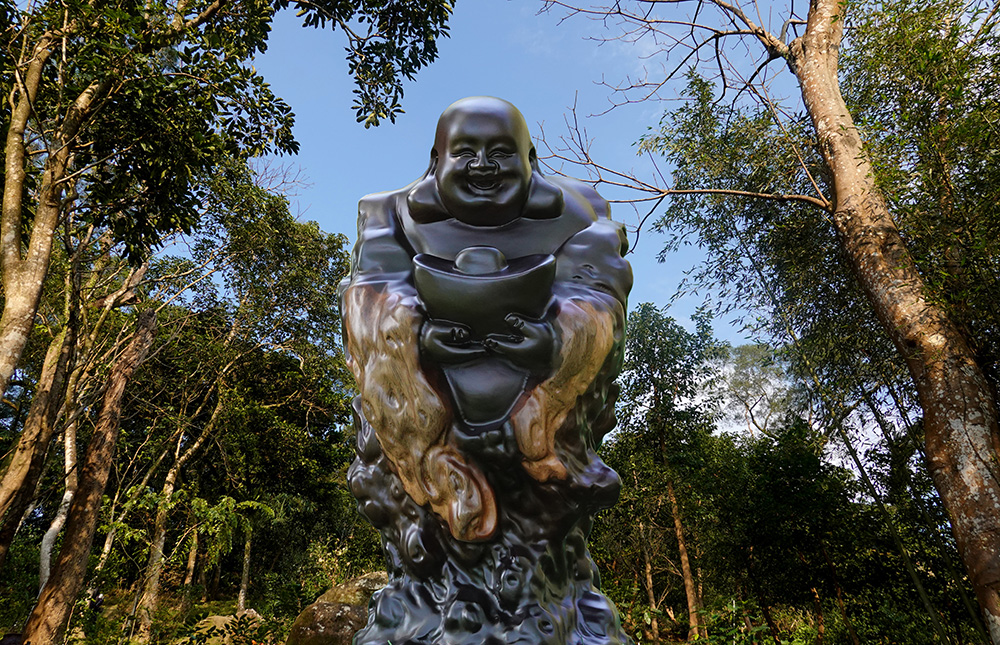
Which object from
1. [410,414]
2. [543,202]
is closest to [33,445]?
[410,414]

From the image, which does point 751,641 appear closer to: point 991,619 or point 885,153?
point 991,619

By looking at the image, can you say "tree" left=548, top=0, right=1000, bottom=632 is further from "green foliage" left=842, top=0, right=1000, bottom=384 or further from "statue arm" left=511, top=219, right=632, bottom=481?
"statue arm" left=511, top=219, right=632, bottom=481

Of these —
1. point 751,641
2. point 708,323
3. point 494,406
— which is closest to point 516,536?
point 494,406

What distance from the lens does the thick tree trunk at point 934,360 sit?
164 inches

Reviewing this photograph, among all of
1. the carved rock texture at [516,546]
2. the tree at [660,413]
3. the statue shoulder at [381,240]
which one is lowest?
the carved rock texture at [516,546]

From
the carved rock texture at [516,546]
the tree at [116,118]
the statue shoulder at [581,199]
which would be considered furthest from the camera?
the tree at [116,118]

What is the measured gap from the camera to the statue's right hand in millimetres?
2129

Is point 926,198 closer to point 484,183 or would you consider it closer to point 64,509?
point 484,183

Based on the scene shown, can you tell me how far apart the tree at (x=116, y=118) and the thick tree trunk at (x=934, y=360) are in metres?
5.09

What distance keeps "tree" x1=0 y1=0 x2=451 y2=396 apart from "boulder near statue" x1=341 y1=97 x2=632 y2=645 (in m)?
2.92

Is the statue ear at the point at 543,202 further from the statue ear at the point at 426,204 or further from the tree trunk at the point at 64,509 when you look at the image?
the tree trunk at the point at 64,509

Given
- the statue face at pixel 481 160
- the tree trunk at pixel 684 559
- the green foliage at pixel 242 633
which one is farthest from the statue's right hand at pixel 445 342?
the tree trunk at pixel 684 559

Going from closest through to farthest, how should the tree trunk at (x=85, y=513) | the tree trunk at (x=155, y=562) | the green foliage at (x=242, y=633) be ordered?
the green foliage at (x=242, y=633) < the tree trunk at (x=85, y=513) < the tree trunk at (x=155, y=562)

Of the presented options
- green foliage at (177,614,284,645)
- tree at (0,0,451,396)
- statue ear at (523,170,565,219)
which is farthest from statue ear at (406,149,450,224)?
green foliage at (177,614,284,645)
